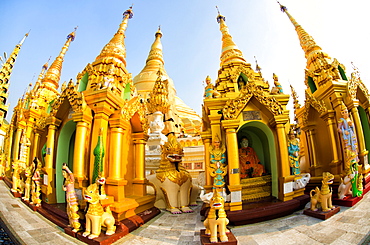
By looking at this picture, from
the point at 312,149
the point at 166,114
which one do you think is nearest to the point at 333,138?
the point at 312,149

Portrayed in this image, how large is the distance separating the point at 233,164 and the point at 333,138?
514cm

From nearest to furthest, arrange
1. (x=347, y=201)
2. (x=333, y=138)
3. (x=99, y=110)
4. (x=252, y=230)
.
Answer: (x=252, y=230) → (x=347, y=201) → (x=99, y=110) → (x=333, y=138)

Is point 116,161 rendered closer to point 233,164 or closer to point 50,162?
point 50,162

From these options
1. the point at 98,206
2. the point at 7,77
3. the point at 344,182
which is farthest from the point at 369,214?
the point at 7,77

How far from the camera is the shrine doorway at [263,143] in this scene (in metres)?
5.93

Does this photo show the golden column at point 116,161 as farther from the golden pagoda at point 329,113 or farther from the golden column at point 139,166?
the golden pagoda at point 329,113

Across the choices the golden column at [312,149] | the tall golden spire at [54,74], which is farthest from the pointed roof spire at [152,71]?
the golden column at [312,149]

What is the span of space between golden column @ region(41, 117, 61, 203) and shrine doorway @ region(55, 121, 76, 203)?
5.4 inches

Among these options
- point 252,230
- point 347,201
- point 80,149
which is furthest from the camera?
point 347,201

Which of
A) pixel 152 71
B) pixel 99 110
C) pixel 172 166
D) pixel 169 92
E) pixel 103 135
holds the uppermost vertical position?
pixel 152 71

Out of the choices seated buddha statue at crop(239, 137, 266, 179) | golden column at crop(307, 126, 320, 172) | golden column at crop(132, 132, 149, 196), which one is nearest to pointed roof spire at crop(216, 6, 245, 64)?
seated buddha statue at crop(239, 137, 266, 179)

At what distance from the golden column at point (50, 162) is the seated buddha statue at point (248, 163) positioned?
20.4 ft

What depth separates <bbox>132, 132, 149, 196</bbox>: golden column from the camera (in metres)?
6.26

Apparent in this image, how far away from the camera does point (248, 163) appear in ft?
21.0
